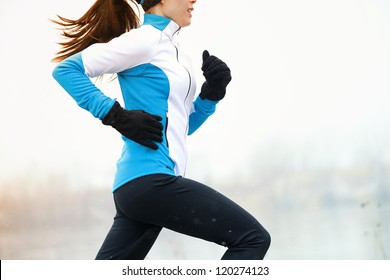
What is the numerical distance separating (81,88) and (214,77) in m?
0.54

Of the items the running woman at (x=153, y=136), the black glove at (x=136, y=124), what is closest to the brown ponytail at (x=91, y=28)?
the running woman at (x=153, y=136)

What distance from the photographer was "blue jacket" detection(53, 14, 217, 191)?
2.00 metres

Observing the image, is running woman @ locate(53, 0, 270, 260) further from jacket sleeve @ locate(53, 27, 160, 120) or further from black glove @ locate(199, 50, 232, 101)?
black glove @ locate(199, 50, 232, 101)

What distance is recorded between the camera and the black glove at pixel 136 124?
1.96m

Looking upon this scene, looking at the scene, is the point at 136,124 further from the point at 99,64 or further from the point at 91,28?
the point at 91,28

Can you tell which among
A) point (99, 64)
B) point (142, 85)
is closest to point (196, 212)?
point (142, 85)

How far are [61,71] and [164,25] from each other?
1.26ft

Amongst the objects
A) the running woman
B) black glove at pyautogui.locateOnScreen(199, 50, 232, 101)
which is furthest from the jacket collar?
black glove at pyautogui.locateOnScreen(199, 50, 232, 101)

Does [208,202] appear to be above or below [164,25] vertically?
below

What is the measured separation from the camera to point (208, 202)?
6.27ft

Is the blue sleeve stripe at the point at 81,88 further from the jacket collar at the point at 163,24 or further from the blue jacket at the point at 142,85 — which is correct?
the jacket collar at the point at 163,24
